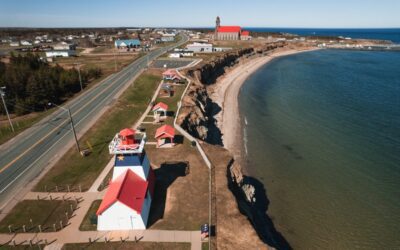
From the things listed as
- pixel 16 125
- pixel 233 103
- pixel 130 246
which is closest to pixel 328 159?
pixel 233 103

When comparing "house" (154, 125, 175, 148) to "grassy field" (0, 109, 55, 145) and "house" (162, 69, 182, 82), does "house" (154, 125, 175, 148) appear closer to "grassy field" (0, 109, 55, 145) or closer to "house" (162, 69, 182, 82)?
"grassy field" (0, 109, 55, 145)

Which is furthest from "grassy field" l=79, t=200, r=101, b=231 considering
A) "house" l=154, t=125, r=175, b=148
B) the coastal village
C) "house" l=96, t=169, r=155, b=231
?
"house" l=154, t=125, r=175, b=148

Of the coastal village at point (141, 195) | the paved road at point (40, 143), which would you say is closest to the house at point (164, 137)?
the coastal village at point (141, 195)

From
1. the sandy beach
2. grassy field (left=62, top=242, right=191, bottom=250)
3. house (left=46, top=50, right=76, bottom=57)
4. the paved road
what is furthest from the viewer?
house (left=46, top=50, right=76, bottom=57)

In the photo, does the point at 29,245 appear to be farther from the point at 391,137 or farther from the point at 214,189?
the point at 391,137

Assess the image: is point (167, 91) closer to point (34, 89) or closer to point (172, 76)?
point (172, 76)

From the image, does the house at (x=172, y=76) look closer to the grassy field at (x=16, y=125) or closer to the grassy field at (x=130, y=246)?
the grassy field at (x=16, y=125)

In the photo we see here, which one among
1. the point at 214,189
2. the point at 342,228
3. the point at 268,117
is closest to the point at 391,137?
the point at 268,117
